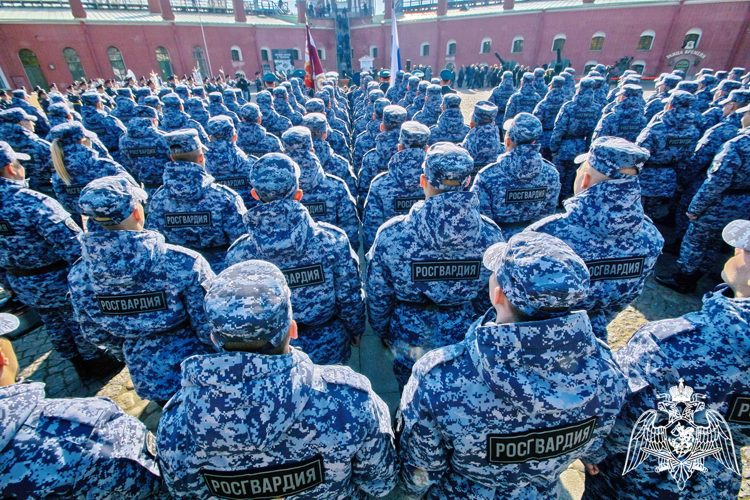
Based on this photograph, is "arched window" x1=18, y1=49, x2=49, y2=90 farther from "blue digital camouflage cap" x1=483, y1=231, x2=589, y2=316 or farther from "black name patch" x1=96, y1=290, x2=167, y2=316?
"blue digital camouflage cap" x1=483, y1=231, x2=589, y2=316

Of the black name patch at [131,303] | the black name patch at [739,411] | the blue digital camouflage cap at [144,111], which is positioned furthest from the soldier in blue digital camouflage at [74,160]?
the black name patch at [739,411]

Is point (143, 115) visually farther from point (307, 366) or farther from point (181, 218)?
point (307, 366)

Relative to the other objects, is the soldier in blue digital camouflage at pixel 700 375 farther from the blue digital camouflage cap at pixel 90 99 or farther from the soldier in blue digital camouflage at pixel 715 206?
the blue digital camouflage cap at pixel 90 99

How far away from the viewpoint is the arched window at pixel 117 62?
2531 cm

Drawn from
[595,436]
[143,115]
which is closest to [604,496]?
[595,436]

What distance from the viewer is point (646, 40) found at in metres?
24.1

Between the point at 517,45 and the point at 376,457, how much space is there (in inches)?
1349

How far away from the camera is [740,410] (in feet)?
5.15

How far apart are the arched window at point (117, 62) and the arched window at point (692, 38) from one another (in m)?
39.6

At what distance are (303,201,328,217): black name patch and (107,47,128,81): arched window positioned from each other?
3015 centimetres

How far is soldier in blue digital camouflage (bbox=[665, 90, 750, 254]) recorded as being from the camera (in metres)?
5.12

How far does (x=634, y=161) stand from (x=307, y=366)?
2.47 metres

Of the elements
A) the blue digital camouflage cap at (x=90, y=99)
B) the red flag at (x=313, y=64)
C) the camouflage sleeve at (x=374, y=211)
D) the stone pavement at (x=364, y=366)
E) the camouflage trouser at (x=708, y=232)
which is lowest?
the stone pavement at (x=364, y=366)

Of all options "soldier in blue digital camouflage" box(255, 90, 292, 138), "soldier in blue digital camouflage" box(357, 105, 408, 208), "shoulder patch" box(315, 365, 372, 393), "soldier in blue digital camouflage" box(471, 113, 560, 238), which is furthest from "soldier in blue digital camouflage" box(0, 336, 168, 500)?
"soldier in blue digital camouflage" box(255, 90, 292, 138)
